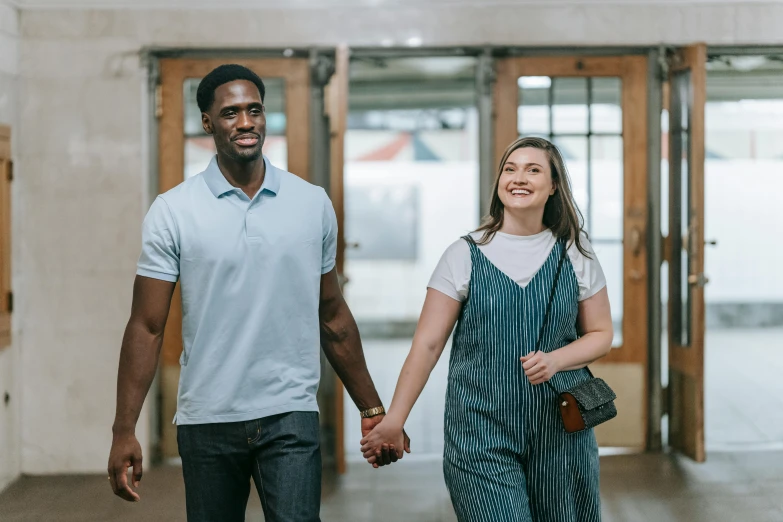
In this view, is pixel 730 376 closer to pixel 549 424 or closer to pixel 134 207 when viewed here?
pixel 134 207

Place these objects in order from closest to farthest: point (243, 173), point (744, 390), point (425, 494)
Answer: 1. point (243, 173)
2. point (425, 494)
3. point (744, 390)

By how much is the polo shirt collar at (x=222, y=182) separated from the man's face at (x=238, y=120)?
50 millimetres

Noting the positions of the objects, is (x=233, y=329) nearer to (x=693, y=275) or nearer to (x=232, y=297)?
(x=232, y=297)

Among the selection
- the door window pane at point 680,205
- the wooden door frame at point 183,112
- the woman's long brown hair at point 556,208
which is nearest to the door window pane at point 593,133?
the door window pane at point 680,205

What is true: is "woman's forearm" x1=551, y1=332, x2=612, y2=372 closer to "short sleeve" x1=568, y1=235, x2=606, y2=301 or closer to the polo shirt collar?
"short sleeve" x1=568, y1=235, x2=606, y2=301

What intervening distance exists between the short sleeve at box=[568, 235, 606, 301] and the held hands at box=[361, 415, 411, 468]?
1.81 feet

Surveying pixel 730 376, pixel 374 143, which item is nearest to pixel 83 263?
pixel 730 376

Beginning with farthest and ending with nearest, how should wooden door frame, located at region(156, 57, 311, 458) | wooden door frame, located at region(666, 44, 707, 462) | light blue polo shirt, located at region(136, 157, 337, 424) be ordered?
wooden door frame, located at region(156, 57, 311, 458) → wooden door frame, located at region(666, 44, 707, 462) → light blue polo shirt, located at region(136, 157, 337, 424)

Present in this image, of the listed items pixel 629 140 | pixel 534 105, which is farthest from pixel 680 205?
pixel 534 105

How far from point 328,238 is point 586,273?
618mm

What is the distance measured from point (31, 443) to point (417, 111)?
7.61 metres

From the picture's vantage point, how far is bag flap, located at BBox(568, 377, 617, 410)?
6.64 ft

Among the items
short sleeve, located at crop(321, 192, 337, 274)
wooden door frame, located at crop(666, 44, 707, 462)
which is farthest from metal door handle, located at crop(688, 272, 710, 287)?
short sleeve, located at crop(321, 192, 337, 274)

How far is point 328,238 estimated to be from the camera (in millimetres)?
2176
